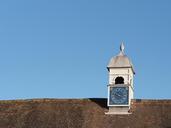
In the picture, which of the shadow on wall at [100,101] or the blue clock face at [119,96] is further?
the shadow on wall at [100,101]

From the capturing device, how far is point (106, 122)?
47344 mm

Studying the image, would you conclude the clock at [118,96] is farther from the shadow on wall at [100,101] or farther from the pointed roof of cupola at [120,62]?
the pointed roof of cupola at [120,62]

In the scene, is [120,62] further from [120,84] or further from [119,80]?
[120,84]

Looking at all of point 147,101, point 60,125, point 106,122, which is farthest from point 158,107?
point 60,125

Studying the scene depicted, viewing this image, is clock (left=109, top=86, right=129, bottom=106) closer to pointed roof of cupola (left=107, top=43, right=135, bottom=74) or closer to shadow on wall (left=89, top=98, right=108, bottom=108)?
shadow on wall (left=89, top=98, right=108, bottom=108)

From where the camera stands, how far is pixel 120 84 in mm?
49406

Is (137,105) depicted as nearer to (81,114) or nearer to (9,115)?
(81,114)

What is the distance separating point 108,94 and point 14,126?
7650 millimetres

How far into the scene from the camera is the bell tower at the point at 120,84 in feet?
160

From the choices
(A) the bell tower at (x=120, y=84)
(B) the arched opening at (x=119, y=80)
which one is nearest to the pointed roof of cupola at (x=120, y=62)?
(A) the bell tower at (x=120, y=84)

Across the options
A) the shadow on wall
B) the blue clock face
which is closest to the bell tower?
the blue clock face

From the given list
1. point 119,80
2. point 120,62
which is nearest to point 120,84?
point 119,80

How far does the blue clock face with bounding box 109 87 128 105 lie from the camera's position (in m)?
48.9

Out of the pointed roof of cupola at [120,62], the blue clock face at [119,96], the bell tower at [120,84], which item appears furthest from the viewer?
the pointed roof of cupola at [120,62]
